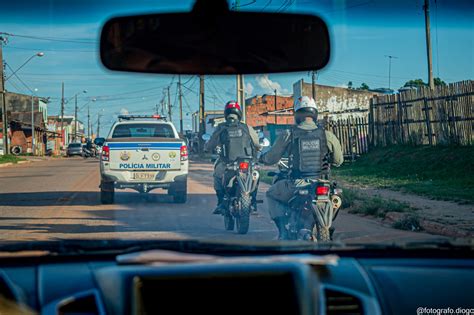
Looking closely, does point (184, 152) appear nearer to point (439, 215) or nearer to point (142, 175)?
point (142, 175)

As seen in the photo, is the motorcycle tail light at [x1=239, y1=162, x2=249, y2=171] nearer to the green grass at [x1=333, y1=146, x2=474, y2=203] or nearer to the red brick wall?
the red brick wall

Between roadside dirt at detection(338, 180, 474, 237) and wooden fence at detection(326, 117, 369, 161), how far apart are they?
136cm

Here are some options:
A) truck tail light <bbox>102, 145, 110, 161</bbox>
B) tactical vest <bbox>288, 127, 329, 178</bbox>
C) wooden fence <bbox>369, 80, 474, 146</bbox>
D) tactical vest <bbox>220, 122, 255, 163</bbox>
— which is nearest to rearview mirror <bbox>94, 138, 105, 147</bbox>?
truck tail light <bbox>102, 145, 110, 161</bbox>

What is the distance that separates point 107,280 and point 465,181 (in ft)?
45.4

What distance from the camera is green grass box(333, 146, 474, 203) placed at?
14.4 meters

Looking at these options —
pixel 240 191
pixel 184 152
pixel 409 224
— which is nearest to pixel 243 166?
pixel 240 191

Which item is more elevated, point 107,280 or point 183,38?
point 183,38

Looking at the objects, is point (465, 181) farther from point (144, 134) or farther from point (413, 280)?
point (413, 280)

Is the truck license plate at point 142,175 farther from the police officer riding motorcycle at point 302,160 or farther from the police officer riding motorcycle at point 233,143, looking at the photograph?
the police officer riding motorcycle at point 302,160

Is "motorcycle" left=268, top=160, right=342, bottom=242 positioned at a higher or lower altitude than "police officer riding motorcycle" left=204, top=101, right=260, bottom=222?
lower

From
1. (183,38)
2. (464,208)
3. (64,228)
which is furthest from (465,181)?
(183,38)

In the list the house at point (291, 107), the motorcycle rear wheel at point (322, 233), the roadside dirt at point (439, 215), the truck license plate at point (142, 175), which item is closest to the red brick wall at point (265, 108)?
the house at point (291, 107)

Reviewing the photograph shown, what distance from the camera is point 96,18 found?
3797mm

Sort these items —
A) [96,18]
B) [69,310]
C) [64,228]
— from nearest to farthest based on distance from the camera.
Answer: [69,310] → [96,18] → [64,228]
